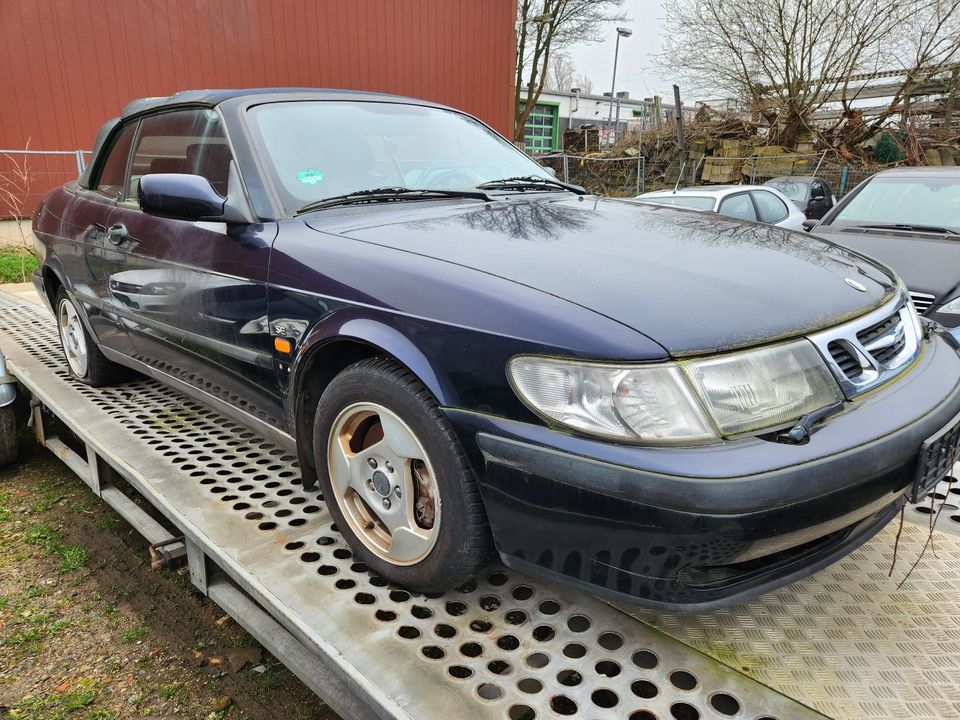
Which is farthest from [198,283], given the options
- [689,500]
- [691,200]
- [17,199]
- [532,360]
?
A: [17,199]

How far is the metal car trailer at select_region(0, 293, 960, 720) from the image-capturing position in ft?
5.03

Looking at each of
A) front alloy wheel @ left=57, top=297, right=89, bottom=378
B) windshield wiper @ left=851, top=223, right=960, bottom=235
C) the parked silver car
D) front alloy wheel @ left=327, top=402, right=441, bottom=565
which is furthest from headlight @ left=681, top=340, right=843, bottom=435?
the parked silver car

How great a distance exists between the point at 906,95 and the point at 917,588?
52.0 feet

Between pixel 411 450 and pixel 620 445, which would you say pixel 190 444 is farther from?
pixel 620 445

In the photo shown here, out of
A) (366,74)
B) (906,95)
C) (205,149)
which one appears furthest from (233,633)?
(906,95)

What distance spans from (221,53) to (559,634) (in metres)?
12.2

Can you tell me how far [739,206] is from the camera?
23.9 ft

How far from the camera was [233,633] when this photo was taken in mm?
2482

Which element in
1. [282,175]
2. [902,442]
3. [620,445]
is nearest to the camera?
[620,445]

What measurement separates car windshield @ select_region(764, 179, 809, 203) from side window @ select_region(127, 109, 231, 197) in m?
9.58

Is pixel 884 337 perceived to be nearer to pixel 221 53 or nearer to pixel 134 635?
pixel 134 635

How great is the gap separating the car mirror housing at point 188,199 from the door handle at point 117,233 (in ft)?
2.60

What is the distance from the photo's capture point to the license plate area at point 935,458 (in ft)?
5.35

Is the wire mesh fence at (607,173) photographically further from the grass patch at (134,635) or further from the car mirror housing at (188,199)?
the grass patch at (134,635)
